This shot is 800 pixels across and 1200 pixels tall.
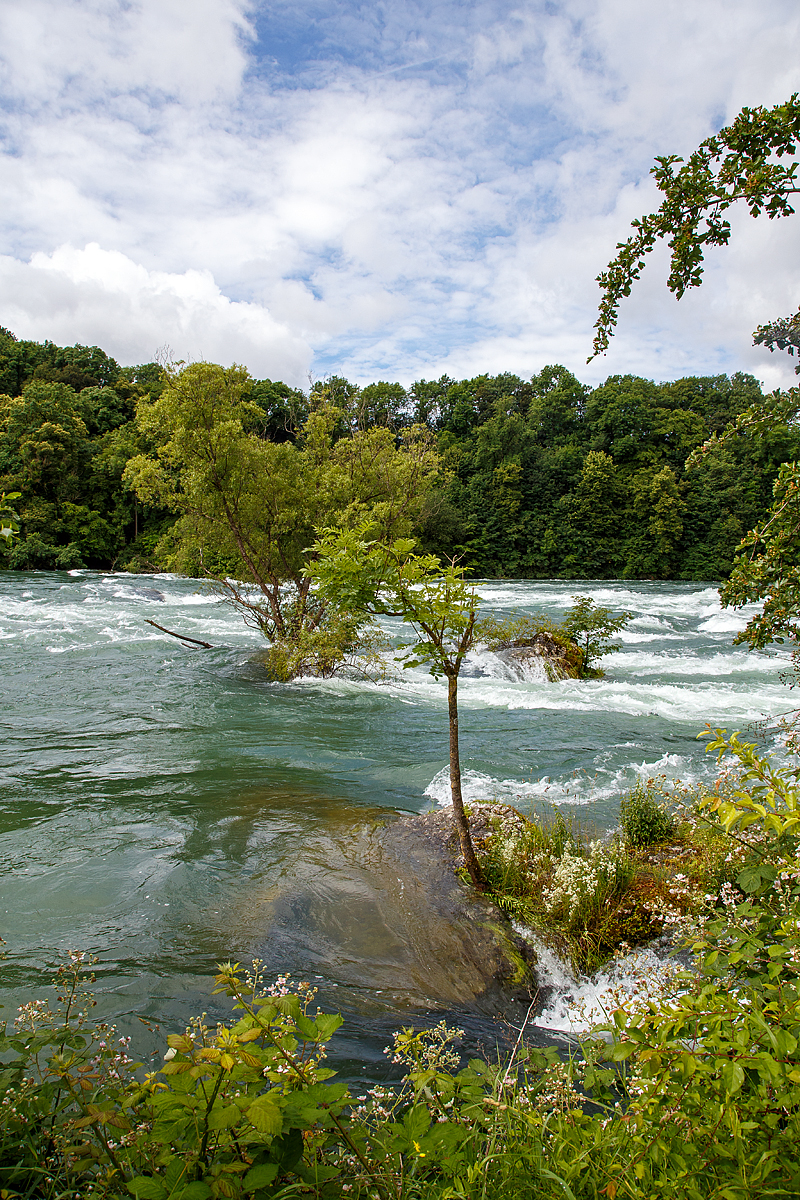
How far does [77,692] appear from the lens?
12.1 meters

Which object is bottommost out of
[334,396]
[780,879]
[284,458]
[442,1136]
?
[442,1136]

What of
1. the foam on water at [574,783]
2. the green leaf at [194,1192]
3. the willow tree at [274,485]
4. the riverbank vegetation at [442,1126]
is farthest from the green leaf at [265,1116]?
the willow tree at [274,485]

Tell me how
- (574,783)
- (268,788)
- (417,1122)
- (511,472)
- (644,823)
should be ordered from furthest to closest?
1. (511,472)
2. (574,783)
3. (268,788)
4. (644,823)
5. (417,1122)

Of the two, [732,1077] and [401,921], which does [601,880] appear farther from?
[732,1077]

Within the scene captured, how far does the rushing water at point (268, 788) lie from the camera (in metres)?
4.28

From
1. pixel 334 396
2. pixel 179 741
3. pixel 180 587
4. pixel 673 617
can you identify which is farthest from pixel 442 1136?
pixel 180 587

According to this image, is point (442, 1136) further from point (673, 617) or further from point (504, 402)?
point (504, 402)

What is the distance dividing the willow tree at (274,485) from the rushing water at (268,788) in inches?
55.5

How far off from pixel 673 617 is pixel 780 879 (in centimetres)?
2529

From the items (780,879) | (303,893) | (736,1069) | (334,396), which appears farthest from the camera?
(334,396)

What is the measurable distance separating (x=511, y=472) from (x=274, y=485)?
48558mm

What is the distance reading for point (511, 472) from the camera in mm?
59625

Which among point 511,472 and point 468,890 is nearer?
point 468,890

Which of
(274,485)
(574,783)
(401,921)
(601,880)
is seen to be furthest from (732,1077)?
(274,485)
